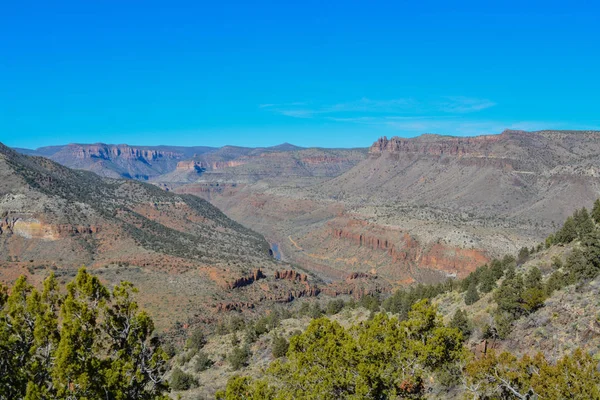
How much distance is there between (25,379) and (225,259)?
228 ft

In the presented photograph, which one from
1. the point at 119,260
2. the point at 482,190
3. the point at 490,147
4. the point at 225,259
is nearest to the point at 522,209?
the point at 482,190

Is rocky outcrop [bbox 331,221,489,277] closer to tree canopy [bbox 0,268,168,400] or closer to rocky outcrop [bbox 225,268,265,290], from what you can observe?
rocky outcrop [bbox 225,268,265,290]

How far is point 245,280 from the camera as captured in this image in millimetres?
67375

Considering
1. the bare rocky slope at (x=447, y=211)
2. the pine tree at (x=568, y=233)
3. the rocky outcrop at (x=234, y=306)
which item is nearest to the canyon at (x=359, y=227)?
the rocky outcrop at (x=234, y=306)

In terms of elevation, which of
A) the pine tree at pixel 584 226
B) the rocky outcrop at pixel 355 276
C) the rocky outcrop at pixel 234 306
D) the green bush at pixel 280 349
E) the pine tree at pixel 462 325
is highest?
the pine tree at pixel 584 226

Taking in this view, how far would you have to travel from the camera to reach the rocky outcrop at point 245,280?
64.0 metres

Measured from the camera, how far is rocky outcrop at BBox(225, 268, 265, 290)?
64.0m

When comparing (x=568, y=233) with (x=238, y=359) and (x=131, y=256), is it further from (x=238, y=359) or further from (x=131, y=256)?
(x=131, y=256)

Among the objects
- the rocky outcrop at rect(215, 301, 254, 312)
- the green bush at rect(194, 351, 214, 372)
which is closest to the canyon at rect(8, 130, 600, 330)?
the rocky outcrop at rect(215, 301, 254, 312)

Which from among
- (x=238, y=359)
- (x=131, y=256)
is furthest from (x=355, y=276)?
(x=238, y=359)

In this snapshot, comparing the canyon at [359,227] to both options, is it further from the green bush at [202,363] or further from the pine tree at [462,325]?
the pine tree at [462,325]

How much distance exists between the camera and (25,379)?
42.0 feet

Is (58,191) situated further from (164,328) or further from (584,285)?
(584,285)

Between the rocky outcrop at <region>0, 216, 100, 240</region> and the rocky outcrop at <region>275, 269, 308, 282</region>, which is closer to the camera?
the rocky outcrop at <region>275, 269, 308, 282</region>
